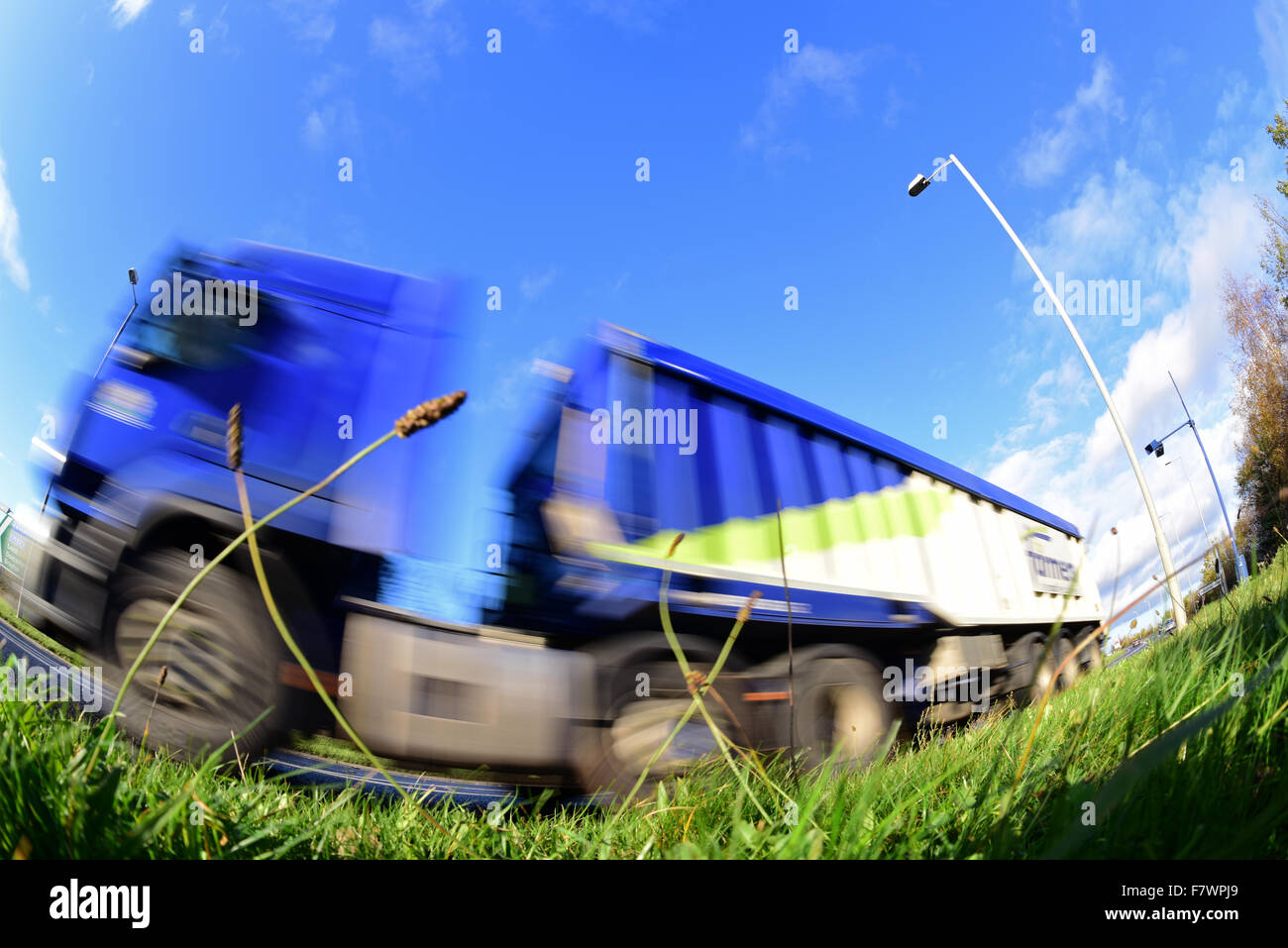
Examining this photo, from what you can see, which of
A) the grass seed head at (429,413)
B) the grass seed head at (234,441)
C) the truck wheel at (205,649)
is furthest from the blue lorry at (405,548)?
the grass seed head at (234,441)

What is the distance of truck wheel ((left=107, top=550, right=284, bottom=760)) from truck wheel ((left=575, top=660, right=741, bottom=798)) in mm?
865

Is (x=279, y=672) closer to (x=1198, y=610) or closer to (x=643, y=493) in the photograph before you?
(x=643, y=493)

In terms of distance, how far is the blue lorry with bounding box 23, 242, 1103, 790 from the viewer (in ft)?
4.34

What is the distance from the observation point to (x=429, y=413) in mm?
608

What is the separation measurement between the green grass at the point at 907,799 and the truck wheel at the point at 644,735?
11cm

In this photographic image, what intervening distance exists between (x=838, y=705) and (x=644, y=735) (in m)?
0.76

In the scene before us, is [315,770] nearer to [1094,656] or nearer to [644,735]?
[644,735]

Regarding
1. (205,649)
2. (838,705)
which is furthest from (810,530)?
(205,649)

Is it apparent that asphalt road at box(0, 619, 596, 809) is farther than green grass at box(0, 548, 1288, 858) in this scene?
Yes

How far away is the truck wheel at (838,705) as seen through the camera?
1.74 metres
